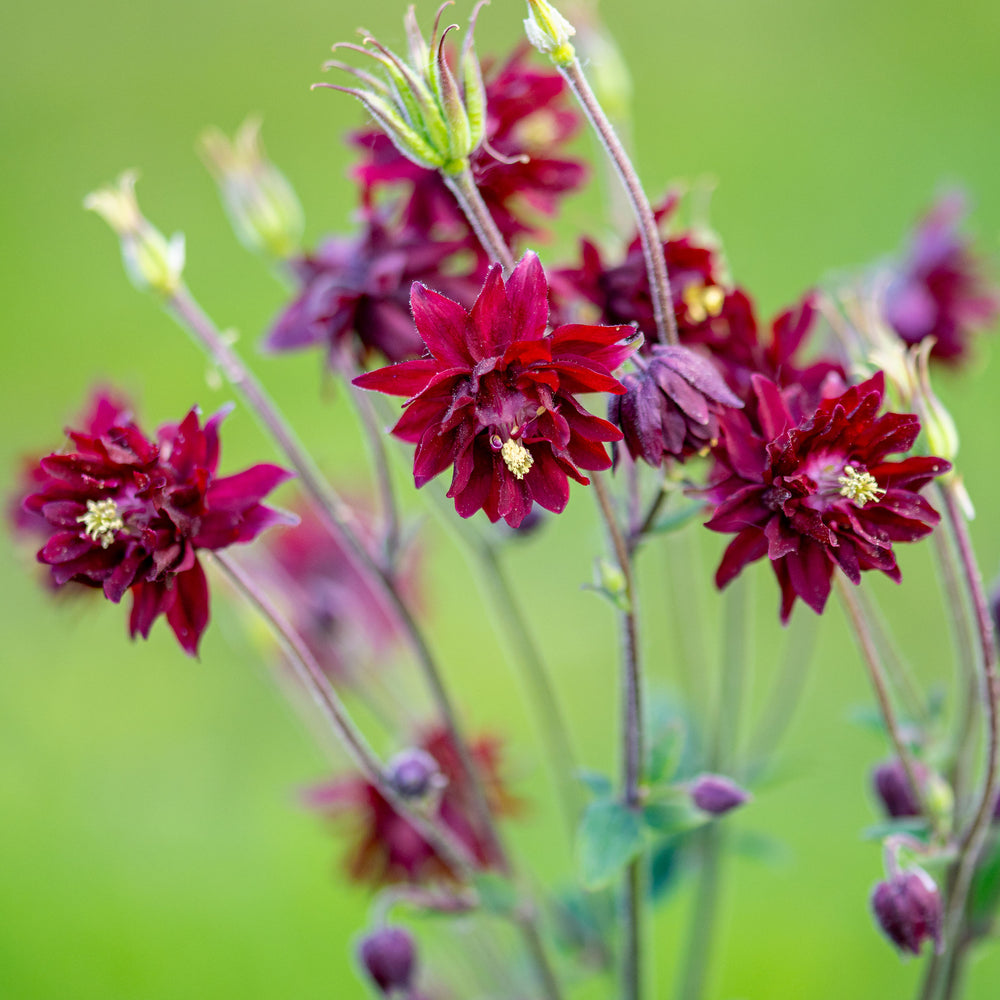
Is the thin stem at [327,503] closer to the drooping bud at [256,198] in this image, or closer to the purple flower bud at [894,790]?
the drooping bud at [256,198]

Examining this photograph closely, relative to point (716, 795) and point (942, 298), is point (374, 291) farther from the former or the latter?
point (942, 298)

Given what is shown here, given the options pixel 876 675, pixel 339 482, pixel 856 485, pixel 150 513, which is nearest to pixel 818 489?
pixel 856 485

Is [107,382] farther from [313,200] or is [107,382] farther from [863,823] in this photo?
[313,200]

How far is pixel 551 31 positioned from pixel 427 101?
76 mm

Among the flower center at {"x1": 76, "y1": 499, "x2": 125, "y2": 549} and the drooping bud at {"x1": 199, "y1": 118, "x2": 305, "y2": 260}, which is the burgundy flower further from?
the drooping bud at {"x1": 199, "y1": 118, "x2": 305, "y2": 260}

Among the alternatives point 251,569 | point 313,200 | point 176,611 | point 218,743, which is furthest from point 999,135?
point 176,611

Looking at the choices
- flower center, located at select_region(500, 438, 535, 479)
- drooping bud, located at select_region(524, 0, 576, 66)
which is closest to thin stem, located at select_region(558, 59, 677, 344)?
drooping bud, located at select_region(524, 0, 576, 66)

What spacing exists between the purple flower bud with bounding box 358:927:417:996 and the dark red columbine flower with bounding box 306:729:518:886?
11 centimetres

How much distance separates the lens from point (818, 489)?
25.4 inches

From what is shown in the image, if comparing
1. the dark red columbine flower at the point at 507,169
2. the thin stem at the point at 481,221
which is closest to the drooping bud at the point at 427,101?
the thin stem at the point at 481,221

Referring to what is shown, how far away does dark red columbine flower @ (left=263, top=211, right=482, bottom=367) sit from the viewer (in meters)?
0.75

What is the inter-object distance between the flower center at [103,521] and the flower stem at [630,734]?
27cm

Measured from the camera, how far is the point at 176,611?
68cm

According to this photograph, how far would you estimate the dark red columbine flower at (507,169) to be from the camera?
0.78m
